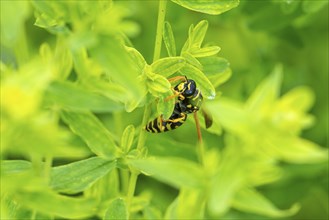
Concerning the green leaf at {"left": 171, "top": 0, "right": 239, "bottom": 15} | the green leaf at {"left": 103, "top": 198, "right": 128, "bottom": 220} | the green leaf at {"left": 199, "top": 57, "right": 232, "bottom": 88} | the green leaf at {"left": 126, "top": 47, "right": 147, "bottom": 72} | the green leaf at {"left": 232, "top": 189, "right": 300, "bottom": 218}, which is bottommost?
the green leaf at {"left": 103, "top": 198, "right": 128, "bottom": 220}

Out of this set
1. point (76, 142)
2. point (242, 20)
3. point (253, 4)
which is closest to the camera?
point (76, 142)

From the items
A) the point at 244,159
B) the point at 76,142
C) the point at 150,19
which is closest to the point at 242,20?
the point at 150,19

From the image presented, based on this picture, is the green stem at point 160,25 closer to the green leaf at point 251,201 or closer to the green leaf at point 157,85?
the green leaf at point 157,85

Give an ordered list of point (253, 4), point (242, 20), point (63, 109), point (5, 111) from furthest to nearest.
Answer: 1. point (242, 20)
2. point (253, 4)
3. point (63, 109)
4. point (5, 111)

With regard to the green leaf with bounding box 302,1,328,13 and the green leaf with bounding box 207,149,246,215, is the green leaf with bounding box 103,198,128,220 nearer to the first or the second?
the green leaf with bounding box 207,149,246,215

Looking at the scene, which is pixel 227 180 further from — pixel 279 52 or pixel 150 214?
pixel 279 52

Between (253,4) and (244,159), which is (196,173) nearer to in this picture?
(244,159)

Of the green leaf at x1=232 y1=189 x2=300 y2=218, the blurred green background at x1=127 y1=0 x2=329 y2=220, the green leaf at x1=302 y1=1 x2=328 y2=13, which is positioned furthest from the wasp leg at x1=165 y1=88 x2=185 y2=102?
the blurred green background at x1=127 y1=0 x2=329 y2=220

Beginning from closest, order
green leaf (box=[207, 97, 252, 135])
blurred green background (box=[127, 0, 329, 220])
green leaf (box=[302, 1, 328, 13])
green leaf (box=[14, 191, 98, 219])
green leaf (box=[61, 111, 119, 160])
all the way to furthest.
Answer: green leaf (box=[207, 97, 252, 135]) → green leaf (box=[14, 191, 98, 219]) → green leaf (box=[61, 111, 119, 160]) → green leaf (box=[302, 1, 328, 13]) → blurred green background (box=[127, 0, 329, 220])
